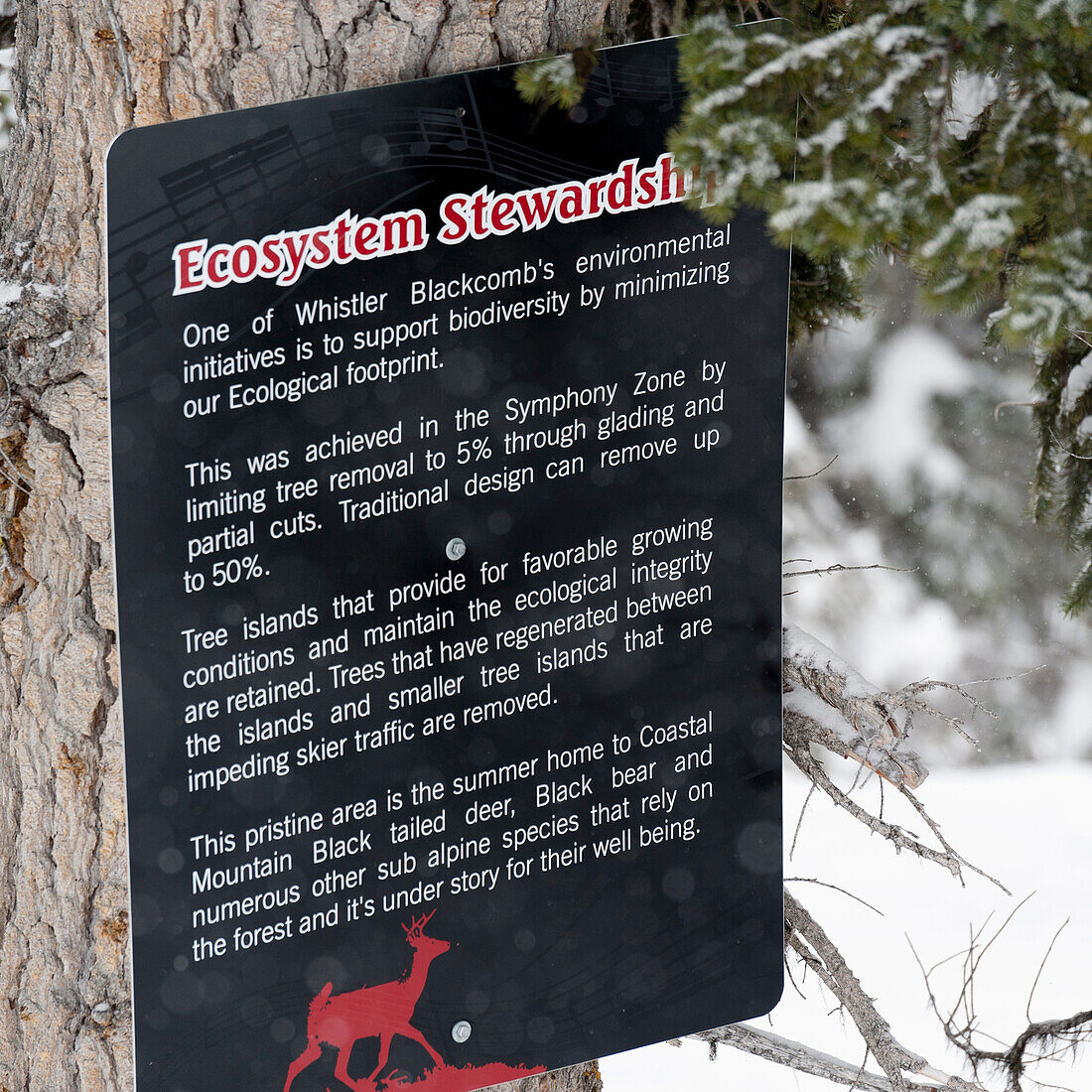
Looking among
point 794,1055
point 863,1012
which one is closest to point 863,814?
point 863,1012

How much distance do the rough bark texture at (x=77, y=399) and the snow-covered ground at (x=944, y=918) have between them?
288 centimetres

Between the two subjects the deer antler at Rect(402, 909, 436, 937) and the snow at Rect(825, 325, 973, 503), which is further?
the snow at Rect(825, 325, 973, 503)

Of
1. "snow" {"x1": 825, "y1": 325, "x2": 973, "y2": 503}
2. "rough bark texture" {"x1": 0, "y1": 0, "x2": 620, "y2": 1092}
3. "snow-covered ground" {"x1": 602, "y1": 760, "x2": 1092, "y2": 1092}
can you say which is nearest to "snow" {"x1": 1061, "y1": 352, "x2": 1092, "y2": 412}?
"rough bark texture" {"x1": 0, "y1": 0, "x2": 620, "y2": 1092}

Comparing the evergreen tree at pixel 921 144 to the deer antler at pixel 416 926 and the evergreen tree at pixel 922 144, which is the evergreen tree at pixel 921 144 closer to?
the evergreen tree at pixel 922 144

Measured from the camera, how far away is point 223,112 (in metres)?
1.52

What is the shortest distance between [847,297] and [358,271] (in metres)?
1.41

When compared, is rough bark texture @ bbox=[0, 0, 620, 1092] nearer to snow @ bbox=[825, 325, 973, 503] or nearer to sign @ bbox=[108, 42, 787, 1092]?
sign @ bbox=[108, 42, 787, 1092]

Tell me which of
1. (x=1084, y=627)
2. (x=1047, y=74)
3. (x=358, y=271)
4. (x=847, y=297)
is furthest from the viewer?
(x=1084, y=627)

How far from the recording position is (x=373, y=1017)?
6.04ft

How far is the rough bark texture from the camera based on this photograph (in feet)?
5.41

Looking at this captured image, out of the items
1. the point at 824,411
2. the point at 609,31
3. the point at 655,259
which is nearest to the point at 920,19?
the point at 655,259

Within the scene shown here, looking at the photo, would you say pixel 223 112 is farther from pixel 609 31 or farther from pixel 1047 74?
pixel 1047 74

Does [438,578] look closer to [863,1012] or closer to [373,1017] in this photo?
[373,1017]

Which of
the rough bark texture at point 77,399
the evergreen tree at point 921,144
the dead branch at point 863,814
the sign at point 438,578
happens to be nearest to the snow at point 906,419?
the dead branch at point 863,814
